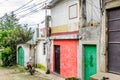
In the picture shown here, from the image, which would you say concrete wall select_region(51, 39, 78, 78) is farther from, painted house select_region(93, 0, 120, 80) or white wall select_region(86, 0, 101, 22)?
painted house select_region(93, 0, 120, 80)

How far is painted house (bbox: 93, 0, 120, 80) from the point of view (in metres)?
8.86

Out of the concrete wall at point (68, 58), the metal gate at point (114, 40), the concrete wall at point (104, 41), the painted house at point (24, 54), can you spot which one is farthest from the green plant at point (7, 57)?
the metal gate at point (114, 40)

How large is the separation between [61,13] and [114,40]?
27.9 ft

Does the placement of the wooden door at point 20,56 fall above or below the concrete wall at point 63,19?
below

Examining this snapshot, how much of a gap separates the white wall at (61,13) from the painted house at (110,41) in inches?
208

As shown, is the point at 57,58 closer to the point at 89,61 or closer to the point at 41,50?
the point at 41,50

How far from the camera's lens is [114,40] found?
29.5ft

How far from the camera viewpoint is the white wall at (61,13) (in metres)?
15.6

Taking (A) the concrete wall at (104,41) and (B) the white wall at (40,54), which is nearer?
(A) the concrete wall at (104,41)

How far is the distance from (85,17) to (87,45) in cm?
159

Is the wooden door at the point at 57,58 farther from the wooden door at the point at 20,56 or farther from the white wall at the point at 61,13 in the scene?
the wooden door at the point at 20,56

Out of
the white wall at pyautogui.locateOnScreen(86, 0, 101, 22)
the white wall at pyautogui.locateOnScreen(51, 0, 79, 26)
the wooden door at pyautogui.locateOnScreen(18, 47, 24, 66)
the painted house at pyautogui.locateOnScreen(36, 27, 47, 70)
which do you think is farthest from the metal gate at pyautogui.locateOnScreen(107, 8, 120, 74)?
the wooden door at pyautogui.locateOnScreen(18, 47, 24, 66)

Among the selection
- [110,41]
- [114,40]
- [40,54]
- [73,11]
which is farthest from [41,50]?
[114,40]

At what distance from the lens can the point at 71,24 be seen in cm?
1528
